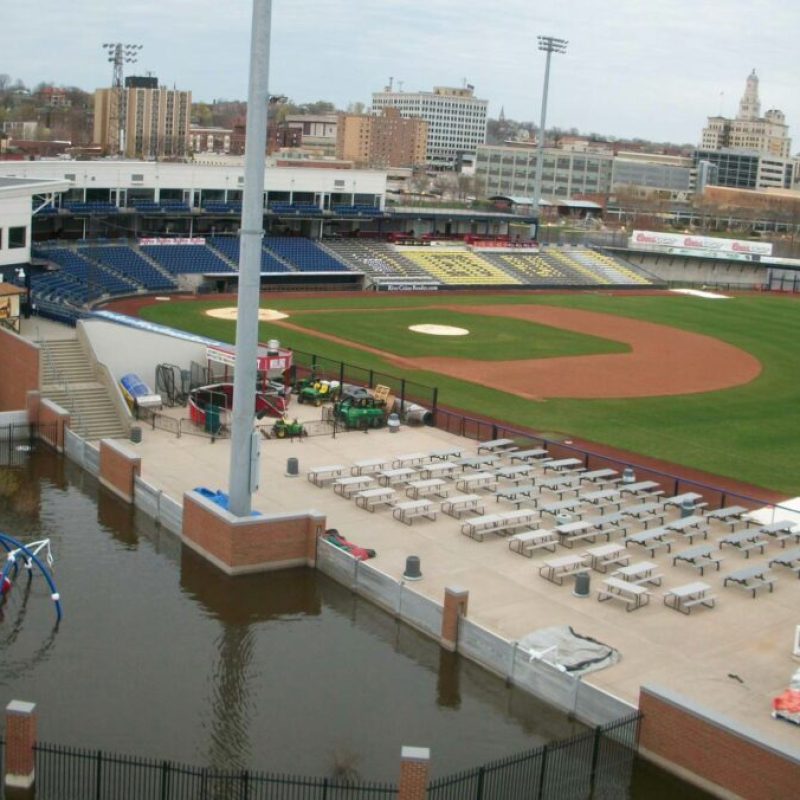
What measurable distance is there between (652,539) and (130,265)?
56235 mm

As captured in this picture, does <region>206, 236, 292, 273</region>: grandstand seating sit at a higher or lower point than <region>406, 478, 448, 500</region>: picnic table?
higher

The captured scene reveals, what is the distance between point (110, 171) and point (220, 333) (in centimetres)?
2569

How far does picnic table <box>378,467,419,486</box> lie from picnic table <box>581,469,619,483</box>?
5.53 metres

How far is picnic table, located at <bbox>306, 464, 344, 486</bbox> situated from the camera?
34.2 meters

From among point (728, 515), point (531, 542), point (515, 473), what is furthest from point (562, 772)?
point (515, 473)

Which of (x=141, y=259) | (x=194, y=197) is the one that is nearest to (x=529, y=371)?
(x=141, y=259)

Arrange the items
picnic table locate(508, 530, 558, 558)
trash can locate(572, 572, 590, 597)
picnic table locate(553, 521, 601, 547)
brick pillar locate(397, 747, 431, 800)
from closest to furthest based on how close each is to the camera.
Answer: brick pillar locate(397, 747, 431, 800)
trash can locate(572, 572, 590, 597)
picnic table locate(508, 530, 558, 558)
picnic table locate(553, 521, 601, 547)

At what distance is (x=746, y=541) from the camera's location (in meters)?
→ 31.1

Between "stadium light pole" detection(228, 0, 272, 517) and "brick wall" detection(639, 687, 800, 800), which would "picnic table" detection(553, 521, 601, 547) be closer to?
"stadium light pole" detection(228, 0, 272, 517)

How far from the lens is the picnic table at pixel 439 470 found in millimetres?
35500

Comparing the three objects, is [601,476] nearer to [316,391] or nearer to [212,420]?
[212,420]

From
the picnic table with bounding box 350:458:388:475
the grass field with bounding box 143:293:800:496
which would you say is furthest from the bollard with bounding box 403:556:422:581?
the grass field with bounding box 143:293:800:496

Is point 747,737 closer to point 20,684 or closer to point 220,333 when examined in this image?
point 20,684

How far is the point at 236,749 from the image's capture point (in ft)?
64.1
